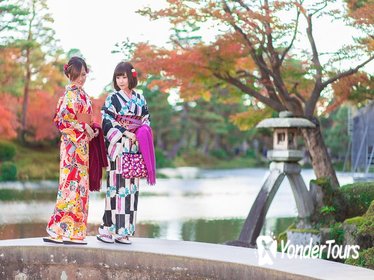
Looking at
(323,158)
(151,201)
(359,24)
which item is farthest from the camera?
(151,201)

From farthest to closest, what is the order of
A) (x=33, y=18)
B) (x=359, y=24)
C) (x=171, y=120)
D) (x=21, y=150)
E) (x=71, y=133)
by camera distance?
(x=171, y=120) < (x=21, y=150) < (x=33, y=18) < (x=359, y=24) < (x=71, y=133)

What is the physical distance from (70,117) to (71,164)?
1.22ft

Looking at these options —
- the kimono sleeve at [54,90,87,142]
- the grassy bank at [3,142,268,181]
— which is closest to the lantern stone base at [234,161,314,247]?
the kimono sleeve at [54,90,87,142]

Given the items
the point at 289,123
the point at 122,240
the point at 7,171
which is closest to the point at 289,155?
the point at 289,123

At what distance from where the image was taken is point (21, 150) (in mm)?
27031

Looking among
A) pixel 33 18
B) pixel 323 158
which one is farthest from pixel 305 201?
pixel 33 18

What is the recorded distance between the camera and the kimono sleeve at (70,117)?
501 centimetres

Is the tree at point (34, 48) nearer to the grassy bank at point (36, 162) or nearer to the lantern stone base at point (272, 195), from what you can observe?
the grassy bank at point (36, 162)

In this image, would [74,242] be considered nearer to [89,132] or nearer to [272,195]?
[89,132]

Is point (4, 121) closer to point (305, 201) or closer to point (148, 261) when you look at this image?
point (305, 201)

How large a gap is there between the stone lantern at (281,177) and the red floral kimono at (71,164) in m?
3.47

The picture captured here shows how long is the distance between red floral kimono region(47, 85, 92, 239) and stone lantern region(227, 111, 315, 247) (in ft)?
11.4

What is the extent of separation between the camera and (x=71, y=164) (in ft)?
16.5

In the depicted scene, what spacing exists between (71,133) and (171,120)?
33.9 metres
